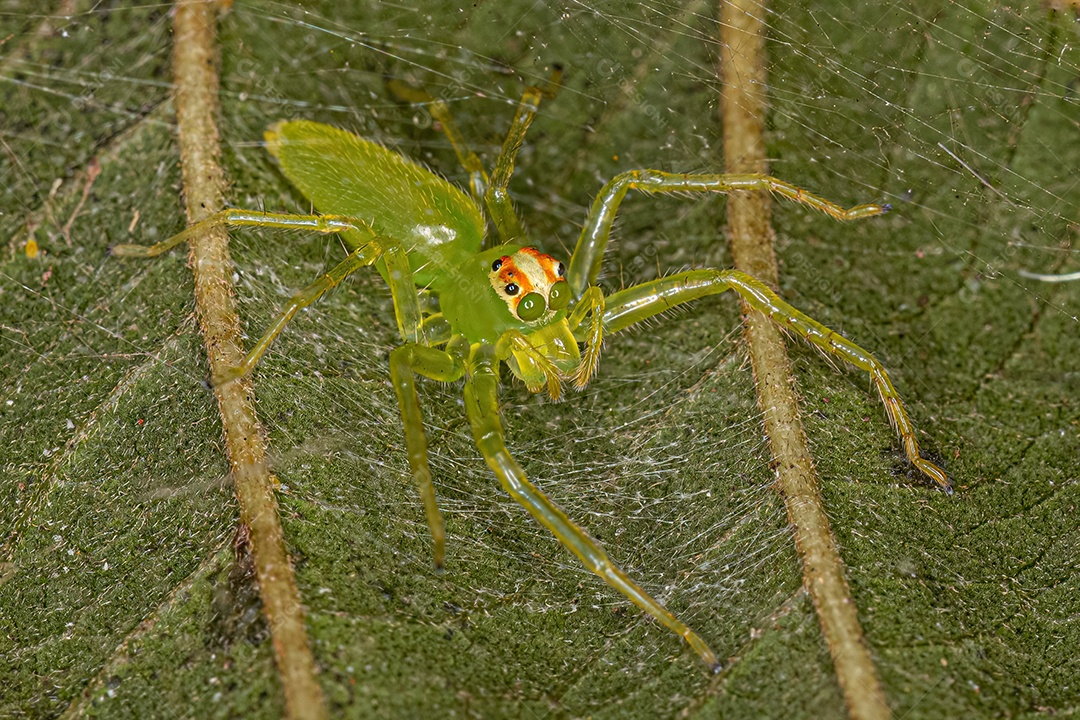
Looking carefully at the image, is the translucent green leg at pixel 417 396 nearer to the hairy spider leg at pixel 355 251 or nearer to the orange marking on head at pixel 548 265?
the hairy spider leg at pixel 355 251

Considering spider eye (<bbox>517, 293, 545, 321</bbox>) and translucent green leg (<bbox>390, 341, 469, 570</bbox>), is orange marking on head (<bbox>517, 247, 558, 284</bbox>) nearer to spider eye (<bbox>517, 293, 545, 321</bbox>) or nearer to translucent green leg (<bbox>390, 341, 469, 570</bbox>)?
spider eye (<bbox>517, 293, 545, 321</bbox>)

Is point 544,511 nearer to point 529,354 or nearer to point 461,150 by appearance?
point 529,354

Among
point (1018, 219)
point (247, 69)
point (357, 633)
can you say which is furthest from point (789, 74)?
point (357, 633)

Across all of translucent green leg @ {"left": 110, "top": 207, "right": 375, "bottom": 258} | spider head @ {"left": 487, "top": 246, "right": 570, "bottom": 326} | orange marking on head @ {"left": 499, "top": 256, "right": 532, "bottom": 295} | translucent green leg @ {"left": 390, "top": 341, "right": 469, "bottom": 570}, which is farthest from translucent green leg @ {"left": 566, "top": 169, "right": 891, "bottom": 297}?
translucent green leg @ {"left": 110, "top": 207, "right": 375, "bottom": 258}

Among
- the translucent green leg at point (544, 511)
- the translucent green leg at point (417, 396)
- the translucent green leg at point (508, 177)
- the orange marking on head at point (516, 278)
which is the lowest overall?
the translucent green leg at point (544, 511)

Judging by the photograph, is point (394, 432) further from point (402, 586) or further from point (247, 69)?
point (247, 69)

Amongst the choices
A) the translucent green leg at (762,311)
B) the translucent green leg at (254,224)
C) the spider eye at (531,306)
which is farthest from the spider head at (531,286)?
the translucent green leg at (254,224)
